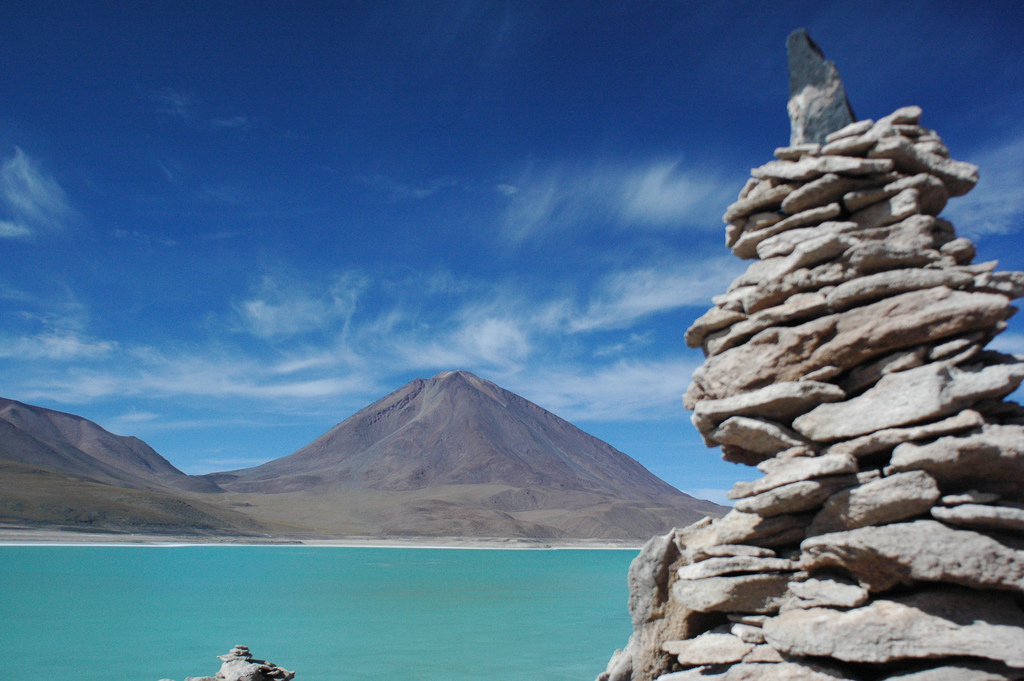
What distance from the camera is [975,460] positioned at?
4336 mm

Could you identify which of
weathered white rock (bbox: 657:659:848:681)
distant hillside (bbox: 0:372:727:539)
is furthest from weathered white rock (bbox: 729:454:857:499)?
distant hillside (bbox: 0:372:727:539)

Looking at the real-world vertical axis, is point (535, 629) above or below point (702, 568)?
below

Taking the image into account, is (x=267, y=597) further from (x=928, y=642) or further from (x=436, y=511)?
(x=436, y=511)

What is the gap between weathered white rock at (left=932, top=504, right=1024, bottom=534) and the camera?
4125mm

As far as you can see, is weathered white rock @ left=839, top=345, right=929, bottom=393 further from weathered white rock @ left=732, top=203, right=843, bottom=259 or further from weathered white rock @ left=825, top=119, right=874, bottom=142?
weathered white rock @ left=825, top=119, right=874, bottom=142

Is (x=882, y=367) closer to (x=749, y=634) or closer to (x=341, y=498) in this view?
(x=749, y=634)

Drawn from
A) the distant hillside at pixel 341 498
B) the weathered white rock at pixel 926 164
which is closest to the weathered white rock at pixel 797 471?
the weathered white rock at pixel 926 164

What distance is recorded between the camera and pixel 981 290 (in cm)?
498

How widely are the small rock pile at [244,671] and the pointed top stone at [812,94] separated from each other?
9.37 meters

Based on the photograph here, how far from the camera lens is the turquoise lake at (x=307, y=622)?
1786 cm

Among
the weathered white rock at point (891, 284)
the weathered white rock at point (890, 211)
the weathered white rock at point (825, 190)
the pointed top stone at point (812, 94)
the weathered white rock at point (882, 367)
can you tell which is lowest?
the weathered white rock at point (882, 367)

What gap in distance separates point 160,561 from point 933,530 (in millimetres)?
63914

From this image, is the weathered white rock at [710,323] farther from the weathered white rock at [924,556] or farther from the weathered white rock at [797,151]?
the weathered white rock at [924,556]

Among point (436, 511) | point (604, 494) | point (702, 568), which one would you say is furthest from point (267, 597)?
point (604, 494)
